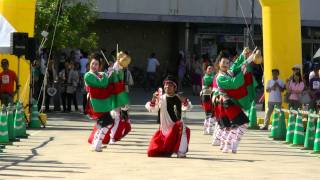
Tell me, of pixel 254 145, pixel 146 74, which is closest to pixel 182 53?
pixel 146 74

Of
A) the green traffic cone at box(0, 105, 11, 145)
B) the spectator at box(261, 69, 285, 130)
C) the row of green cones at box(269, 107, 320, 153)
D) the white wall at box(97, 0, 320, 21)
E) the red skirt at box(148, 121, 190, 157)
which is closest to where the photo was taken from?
the red skirt at box(148, 121, 190, 157)

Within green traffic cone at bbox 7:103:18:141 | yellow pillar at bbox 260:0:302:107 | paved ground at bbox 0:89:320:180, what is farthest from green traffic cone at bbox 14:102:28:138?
yellow pillar at bbox 260:0:302:107

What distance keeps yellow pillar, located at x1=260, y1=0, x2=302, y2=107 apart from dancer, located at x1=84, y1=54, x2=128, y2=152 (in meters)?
7.42

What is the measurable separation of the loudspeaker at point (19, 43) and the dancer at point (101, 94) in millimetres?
4134

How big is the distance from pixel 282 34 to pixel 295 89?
1.88 meters

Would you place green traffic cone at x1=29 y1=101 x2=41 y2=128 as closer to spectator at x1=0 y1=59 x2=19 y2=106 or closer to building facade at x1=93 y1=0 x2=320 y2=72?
spectator at x1=0 y1=59 x2=19 y2=106

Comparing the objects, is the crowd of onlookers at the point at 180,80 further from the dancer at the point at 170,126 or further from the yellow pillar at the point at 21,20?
the dancer at the point at 170,126

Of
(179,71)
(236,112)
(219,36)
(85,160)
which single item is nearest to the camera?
(85,160)

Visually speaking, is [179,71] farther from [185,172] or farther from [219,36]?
[185,172]

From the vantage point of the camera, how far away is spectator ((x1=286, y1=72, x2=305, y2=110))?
891 inches

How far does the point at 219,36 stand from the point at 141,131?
22.7 meters

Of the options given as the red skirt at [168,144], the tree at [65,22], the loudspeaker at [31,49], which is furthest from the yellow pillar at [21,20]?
the red skirt at [168,144]

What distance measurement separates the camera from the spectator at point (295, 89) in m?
22.6

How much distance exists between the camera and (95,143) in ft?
56.1
